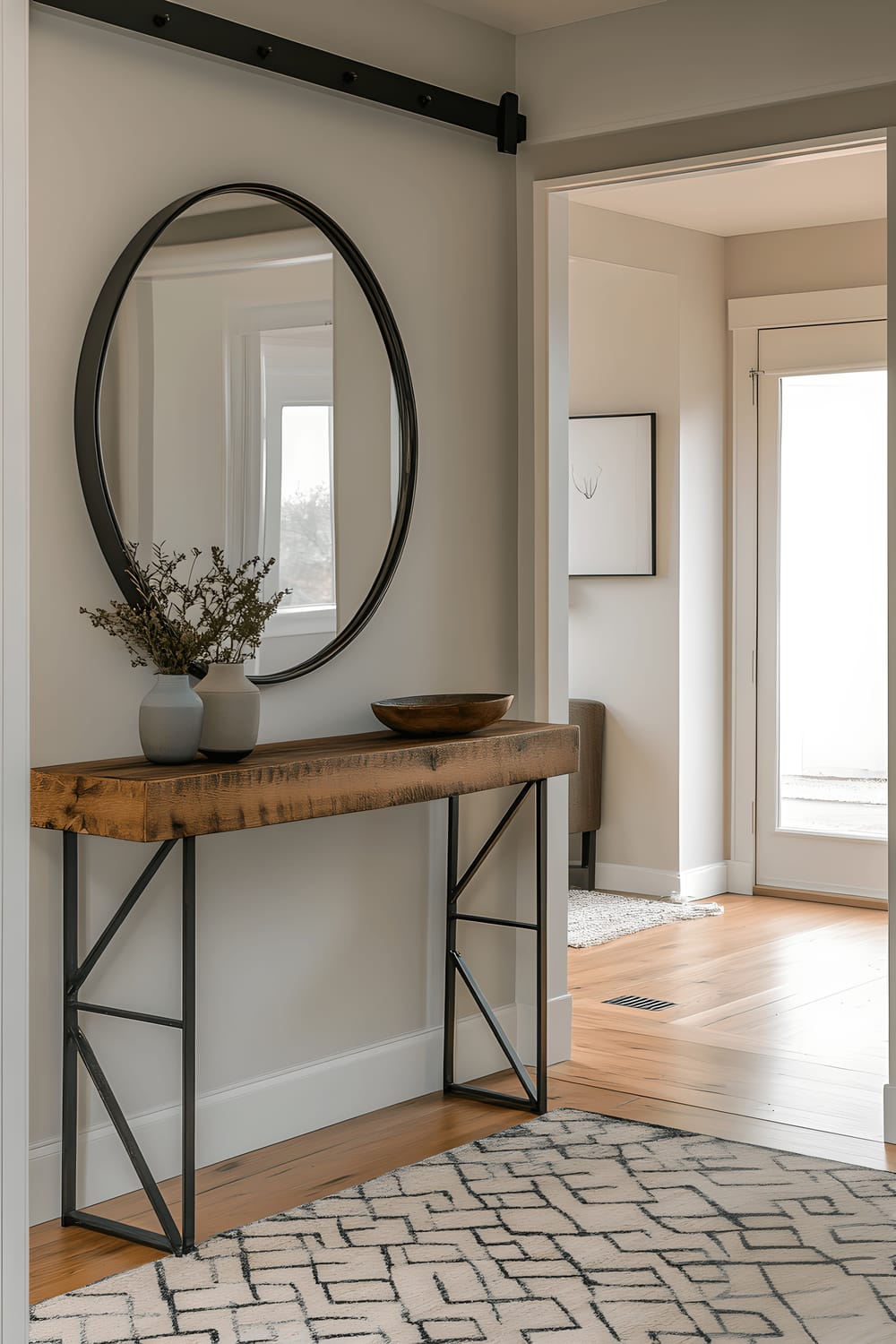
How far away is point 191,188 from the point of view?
3.26 metres

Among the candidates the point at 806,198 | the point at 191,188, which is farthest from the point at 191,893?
the point at 806,198

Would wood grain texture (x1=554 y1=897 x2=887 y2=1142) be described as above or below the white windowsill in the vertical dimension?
below

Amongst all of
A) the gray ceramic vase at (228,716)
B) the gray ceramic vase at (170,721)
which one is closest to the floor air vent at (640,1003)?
the gray ceramic vase at (228,716)

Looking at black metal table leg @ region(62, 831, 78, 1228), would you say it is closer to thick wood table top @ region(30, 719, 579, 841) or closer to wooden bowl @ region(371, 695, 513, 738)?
thick wood table top @ region(30, 719, 579, 841)

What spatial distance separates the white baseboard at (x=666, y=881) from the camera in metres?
6.27

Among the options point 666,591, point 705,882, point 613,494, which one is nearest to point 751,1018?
point 705,882

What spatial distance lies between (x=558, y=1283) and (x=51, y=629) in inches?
62.4

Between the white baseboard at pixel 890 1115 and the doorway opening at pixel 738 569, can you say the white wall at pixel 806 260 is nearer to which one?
the doorway opening at pixel 738 569

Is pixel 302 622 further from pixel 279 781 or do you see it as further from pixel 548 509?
pixel 548 509

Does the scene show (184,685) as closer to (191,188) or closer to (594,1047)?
(191,188)

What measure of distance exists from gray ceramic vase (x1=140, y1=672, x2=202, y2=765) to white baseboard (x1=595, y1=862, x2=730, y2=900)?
12.1 feet

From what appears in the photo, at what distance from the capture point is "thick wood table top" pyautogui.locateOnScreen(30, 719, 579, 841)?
274cm

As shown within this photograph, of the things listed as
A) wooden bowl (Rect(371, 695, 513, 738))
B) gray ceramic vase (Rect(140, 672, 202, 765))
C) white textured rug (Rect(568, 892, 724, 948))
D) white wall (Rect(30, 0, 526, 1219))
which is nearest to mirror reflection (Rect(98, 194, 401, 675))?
white wall (Rect(30, 0, 526, 1219))
